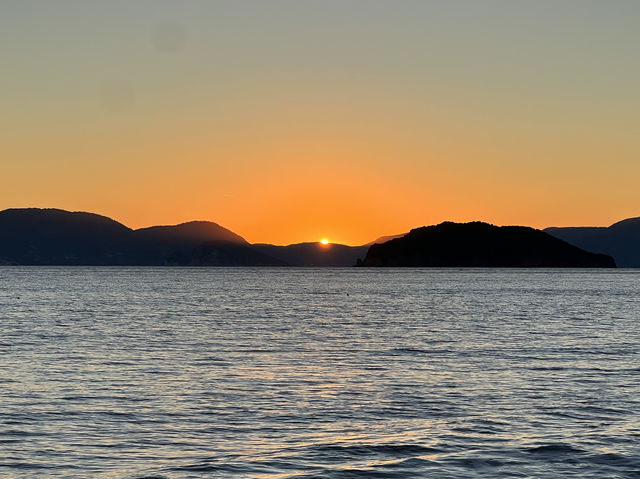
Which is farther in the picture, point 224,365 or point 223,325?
point 223,325

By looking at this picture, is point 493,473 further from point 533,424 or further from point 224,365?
point 224,365

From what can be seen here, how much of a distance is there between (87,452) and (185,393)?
9622 mm

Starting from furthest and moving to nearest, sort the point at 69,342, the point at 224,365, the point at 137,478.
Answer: the point at 69,342
the point at 224,365
the point at 137,478

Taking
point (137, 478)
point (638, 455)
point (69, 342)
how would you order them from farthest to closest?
point (69, 342) < point (638, 455) < point (137, 478)

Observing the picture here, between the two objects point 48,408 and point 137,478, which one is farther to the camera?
point 48,408

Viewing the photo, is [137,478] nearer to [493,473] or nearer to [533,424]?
[493,473]

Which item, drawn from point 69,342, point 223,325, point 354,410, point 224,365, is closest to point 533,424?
point 354,410

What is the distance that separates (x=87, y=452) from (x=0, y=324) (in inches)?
2101

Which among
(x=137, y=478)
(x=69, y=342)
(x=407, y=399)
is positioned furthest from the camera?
(x=69, y=342)

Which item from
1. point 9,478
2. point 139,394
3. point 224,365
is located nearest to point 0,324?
point 224,365

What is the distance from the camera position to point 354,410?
90.5ft

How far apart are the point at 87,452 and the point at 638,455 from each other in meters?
14.9

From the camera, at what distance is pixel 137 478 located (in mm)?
18734

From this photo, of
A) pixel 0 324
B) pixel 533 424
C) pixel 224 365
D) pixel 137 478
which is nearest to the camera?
pixel 137 478
